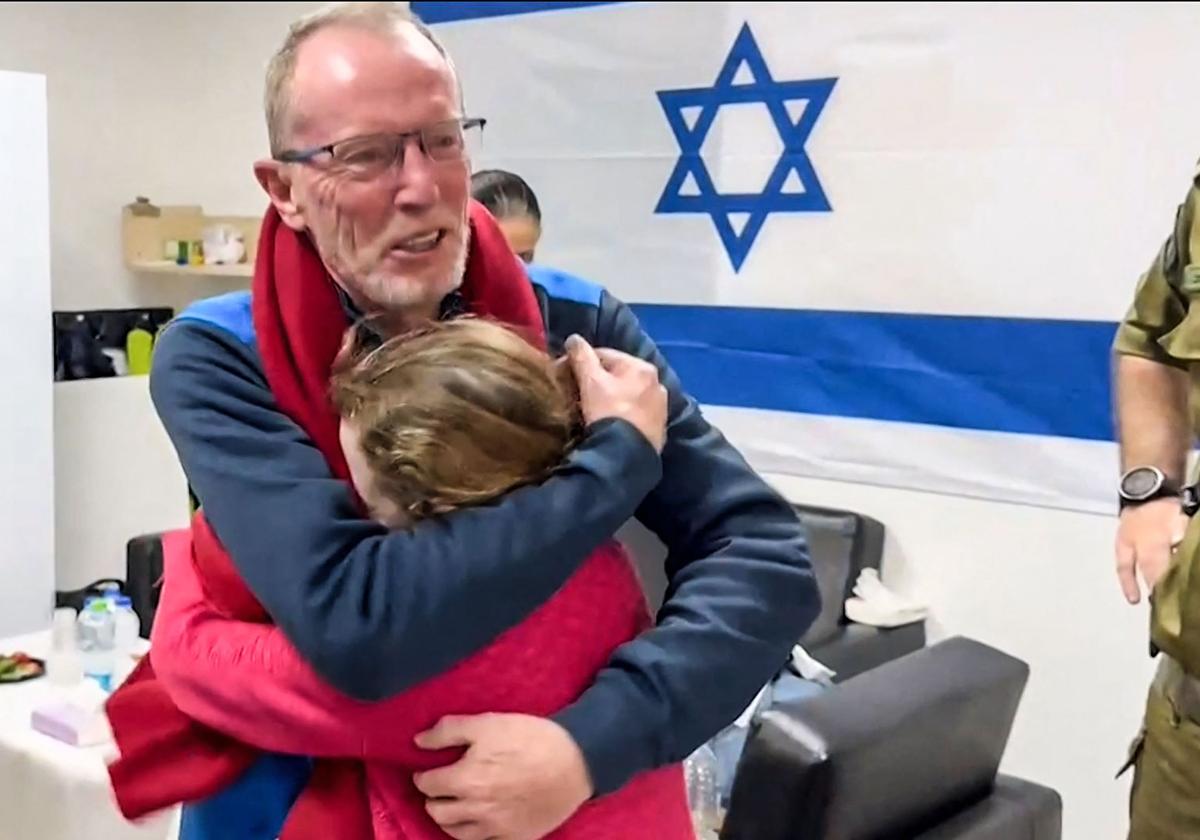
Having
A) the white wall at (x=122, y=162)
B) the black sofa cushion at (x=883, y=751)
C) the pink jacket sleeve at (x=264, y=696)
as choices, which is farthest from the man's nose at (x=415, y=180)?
the white wall at (x=122, y=162)

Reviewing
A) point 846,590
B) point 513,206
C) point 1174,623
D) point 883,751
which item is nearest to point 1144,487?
point 1174,623

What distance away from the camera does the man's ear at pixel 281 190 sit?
1.05 metres

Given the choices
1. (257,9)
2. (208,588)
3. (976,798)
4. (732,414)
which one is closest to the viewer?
(208,588)

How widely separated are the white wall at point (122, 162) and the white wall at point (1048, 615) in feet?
7.11

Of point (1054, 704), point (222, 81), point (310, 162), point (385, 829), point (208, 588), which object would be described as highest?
point (222, 81)

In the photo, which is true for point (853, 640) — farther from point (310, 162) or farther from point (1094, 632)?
point (310, 162)

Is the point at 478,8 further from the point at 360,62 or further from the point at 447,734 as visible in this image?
the point at 447,734

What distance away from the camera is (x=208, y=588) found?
98cm

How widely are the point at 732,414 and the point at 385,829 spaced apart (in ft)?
7.56

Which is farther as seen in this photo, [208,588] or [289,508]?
[208,588]

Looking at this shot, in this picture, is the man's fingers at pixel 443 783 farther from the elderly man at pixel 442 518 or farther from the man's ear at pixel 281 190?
the man's ear at pixel 281 190

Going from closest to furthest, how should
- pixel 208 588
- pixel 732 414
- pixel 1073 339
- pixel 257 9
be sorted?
1. pixel 208 588
2. pixel 1073 339
3. pixel 732 414
4. pixel 257 9

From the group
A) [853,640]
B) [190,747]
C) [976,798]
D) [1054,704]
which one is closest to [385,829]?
[190,747]

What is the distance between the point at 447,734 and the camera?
885 mm
